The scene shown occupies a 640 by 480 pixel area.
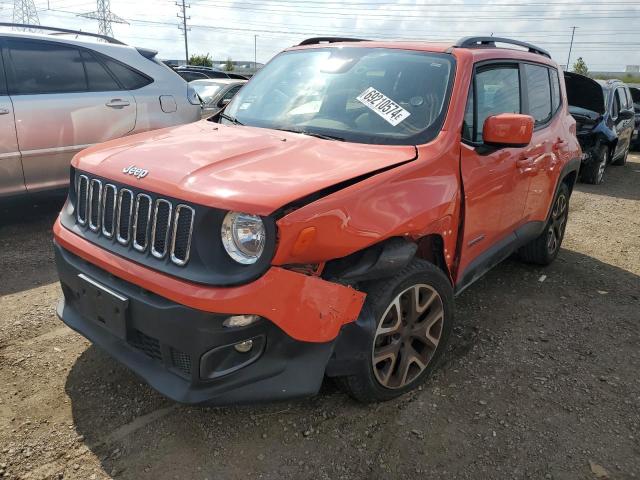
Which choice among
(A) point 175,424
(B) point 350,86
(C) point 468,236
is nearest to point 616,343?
(C) point 468,236

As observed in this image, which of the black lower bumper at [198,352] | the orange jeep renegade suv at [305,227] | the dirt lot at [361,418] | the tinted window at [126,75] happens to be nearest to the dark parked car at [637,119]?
the dirt lot at [361,418]

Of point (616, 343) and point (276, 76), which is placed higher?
point (276, 76)

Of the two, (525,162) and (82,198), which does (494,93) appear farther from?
(82,198)

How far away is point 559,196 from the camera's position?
471cm

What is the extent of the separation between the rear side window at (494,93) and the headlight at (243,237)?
1.59 m

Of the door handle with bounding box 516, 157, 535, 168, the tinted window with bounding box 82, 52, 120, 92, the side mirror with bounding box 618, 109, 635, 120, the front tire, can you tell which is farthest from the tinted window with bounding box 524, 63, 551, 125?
the side mirror with bounding box 618, 109, 635, 120

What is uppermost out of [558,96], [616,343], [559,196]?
[558,96]

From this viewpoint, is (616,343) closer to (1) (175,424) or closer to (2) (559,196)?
(2) (559,196)

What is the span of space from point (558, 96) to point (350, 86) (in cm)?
230

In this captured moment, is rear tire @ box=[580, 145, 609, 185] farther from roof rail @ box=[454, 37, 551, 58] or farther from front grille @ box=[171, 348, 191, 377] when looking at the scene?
front grille @ box=[171, 348, 191, 377]

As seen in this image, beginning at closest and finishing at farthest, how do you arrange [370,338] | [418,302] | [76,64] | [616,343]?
[370,338], [418,302], [616,343], [76,64]

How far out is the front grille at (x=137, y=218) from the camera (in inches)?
83.7

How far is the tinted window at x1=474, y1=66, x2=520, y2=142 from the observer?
3.18 metres

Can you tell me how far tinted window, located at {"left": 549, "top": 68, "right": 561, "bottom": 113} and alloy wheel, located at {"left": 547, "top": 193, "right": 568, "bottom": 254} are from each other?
2.64 feet
